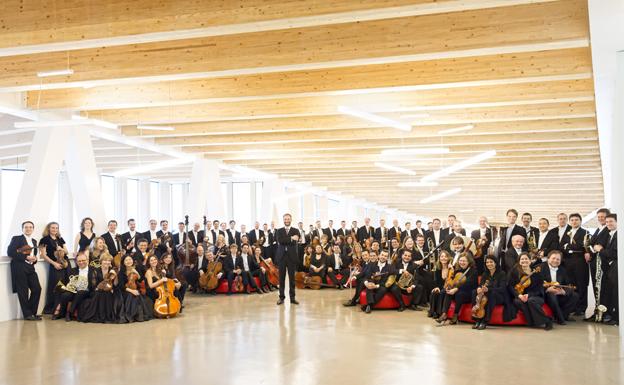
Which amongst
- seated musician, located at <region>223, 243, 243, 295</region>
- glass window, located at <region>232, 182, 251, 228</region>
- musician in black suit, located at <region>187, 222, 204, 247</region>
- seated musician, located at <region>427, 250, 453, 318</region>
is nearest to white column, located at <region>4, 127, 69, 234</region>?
seated musician, located at <region>223, 243, 243, 295</region>

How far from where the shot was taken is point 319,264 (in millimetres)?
12102

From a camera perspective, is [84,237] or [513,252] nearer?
[513,252]

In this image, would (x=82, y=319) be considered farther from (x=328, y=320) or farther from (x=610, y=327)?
(x=610, y=327)

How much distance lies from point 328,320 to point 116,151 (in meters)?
9.49

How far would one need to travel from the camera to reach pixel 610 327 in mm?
6949

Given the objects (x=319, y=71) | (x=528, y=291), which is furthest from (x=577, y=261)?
(x=319, y=71)

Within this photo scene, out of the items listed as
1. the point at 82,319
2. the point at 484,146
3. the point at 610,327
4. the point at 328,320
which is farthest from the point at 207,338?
the point at 484,146

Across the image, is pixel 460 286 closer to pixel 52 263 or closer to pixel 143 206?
pixel 52 263

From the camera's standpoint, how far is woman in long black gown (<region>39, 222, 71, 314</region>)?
340 inches

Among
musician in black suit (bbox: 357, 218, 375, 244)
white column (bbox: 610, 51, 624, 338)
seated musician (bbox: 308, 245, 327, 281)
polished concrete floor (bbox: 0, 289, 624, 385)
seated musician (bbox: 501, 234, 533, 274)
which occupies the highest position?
white column (bbox: 610, 51, 624, 338)

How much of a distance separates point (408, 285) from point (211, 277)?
12.7 ft

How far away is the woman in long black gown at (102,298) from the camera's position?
7820 mm

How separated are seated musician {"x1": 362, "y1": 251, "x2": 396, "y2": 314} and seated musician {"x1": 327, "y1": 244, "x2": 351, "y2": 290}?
3.02m

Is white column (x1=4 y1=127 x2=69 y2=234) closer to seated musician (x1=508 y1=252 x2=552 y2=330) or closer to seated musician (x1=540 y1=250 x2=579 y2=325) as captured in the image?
seated musician (x1=508 y1=252 x2=552 y2=330)
